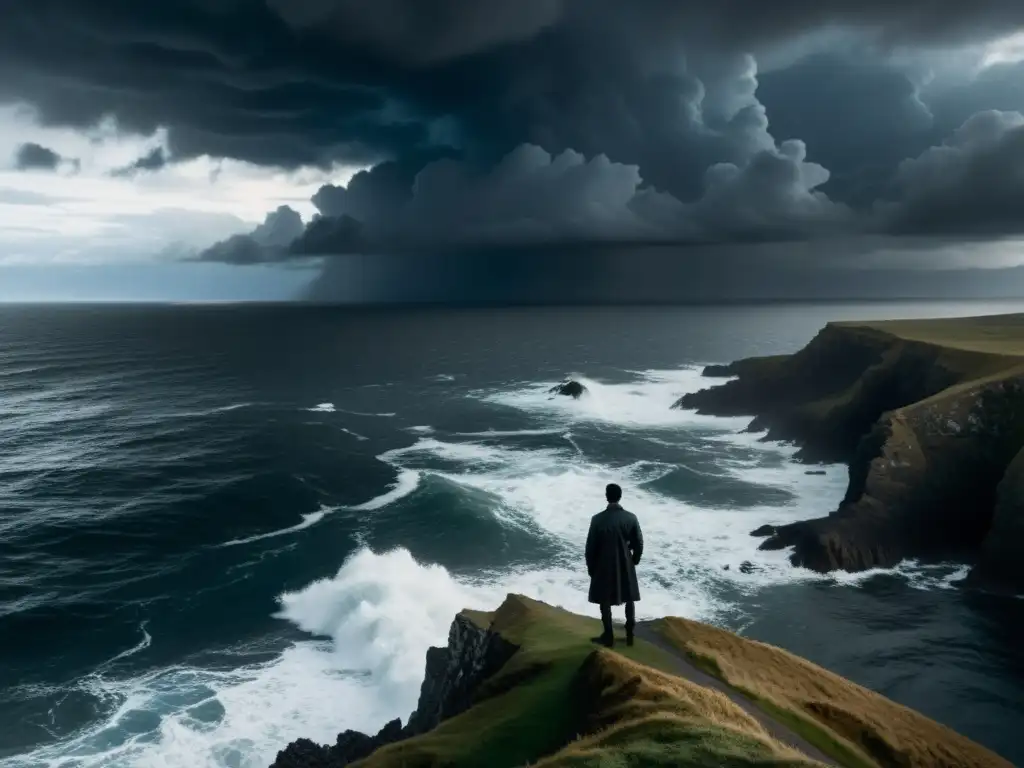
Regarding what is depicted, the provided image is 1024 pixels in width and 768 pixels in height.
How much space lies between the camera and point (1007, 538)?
3772cm

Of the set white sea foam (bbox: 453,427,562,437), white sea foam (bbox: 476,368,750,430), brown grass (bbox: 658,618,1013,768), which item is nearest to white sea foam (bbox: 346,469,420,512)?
white sea foam (bbox: 453,427,562,437)

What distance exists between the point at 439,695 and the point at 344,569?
1739cm

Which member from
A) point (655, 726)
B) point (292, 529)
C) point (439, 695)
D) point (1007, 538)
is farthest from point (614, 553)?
point (292, 529)

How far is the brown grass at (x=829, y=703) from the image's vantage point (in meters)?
17.1

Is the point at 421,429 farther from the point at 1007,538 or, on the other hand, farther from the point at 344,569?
the point at 1007,538

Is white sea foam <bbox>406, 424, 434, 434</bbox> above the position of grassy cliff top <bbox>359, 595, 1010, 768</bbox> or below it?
below

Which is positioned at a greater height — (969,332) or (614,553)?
(969,332)

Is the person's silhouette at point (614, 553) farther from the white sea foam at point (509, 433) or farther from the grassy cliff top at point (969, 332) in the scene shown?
the white sea foam at point (509, 433)

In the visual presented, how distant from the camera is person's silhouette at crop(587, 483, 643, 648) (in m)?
14.8

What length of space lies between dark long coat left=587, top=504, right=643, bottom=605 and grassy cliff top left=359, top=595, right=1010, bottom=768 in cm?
176

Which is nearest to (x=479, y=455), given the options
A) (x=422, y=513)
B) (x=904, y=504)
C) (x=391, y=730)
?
(x=422, y=513)

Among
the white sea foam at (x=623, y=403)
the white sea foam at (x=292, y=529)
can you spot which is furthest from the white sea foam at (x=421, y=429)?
the white sea foam at (x=292, y=529)

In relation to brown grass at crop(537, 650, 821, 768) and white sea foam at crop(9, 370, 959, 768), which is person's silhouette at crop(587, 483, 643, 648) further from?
white sea foam at crop(9, 370, 959, 768)

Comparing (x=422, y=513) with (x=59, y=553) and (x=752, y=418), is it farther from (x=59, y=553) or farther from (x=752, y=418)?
Answer: (x=752, y=418)
